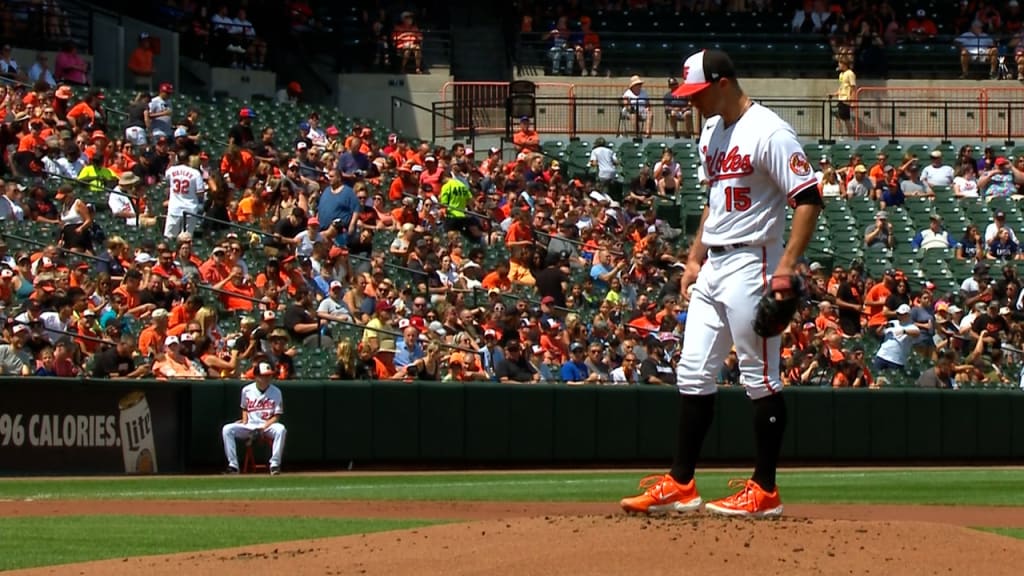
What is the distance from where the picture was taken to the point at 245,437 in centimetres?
1698

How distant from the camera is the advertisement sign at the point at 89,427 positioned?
635 inches

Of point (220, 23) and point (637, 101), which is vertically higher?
point (220, 23)

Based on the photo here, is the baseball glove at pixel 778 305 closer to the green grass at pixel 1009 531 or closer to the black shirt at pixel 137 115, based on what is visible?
the green grass at pixel 1009 531

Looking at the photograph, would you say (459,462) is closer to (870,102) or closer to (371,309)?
(371,309)

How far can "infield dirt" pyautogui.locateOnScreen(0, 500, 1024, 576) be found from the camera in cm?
662

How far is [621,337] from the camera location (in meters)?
20.1

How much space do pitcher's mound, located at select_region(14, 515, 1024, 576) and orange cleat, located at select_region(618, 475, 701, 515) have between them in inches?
6.8

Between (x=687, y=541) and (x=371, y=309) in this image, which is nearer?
(x=687, y=541)

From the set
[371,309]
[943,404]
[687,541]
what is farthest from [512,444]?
[687,541]

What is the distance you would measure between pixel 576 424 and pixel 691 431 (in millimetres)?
10930

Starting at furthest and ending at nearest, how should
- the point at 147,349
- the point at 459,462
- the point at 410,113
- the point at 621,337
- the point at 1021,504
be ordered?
the point at 410,113 < the point at 621,337 < the point at 459,462 < the point at 147,349 < the point at 1021,504

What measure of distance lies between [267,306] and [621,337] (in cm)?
417

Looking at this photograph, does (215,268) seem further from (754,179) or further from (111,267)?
(754,179)

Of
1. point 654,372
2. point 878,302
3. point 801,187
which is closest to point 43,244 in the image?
point 654,372
